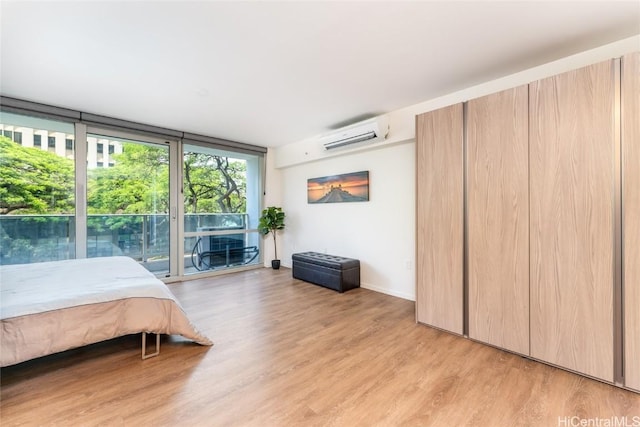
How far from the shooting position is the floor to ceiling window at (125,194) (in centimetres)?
338

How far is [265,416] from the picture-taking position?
156 cm

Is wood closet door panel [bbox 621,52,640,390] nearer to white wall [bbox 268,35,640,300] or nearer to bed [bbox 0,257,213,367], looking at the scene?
white wall [bbox 268,35,640,300]

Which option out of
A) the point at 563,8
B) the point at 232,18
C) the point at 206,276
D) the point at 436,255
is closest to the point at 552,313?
the point at 436,255

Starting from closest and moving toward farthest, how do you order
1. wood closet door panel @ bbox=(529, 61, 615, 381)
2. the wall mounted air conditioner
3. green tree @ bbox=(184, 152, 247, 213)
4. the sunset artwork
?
wood closet door panel @ bbox=(529, 61, 615, 381) < the wall mounted air conditioner < the sunset artwork < green tree @ bbox=(184, 152, 247, 213)

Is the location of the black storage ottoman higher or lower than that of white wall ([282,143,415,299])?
lower

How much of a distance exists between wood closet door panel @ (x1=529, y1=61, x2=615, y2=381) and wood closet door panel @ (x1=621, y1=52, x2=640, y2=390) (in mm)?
65

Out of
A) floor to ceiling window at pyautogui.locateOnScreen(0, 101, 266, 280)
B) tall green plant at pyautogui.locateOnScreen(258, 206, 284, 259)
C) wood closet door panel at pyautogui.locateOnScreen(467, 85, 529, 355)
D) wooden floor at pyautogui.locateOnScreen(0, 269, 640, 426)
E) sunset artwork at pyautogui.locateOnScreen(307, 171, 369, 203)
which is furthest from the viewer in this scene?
tall green plant at pyautogui.locateOnScreen(258, 206, 284, 259)

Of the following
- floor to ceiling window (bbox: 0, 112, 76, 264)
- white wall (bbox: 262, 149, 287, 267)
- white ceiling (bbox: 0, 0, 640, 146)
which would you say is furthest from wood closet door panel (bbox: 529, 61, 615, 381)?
floor to ceiling window (bbox: 0, 112, 76, 264)

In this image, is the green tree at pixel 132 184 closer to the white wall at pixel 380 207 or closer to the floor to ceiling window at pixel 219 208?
the floor to ceiling window at pixel 219 208

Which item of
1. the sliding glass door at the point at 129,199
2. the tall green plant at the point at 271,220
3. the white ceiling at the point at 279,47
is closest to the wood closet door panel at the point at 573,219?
the white ceiling at the point at 279,47

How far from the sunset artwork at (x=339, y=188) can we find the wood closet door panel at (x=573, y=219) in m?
2.29

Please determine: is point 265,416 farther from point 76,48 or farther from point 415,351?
point 76,48

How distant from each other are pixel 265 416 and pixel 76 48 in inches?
120

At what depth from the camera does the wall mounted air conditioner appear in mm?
3562
